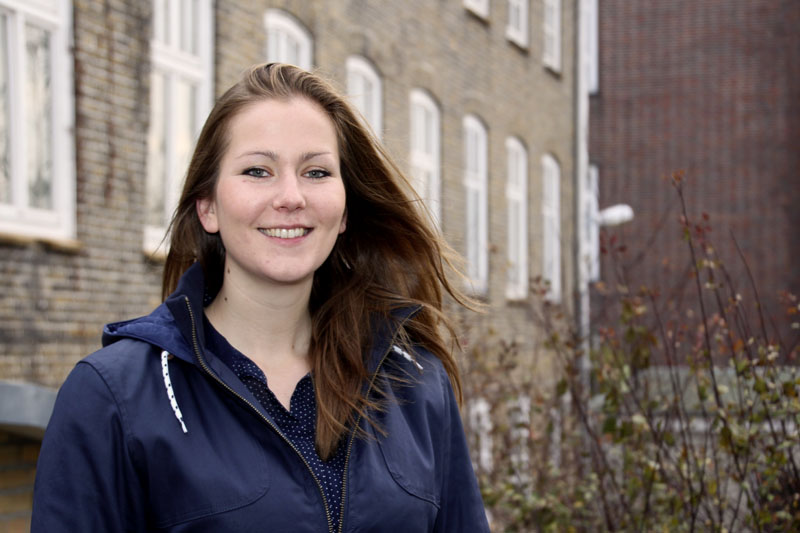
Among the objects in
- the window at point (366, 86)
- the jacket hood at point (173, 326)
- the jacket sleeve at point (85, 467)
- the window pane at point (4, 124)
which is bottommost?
the jacket sleeve at point (85, 467)

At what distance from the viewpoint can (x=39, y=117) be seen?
7469mm

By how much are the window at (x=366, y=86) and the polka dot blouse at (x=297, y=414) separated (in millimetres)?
9079

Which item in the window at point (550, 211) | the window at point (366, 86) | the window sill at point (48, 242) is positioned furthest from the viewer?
the window at point (550, 211)

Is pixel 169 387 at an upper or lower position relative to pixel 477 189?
lower

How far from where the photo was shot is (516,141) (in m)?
16.9

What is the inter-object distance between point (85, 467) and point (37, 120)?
5.69 metres

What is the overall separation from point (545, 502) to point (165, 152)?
13.9 ft

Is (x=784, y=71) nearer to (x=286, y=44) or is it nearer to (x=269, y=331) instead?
(x=286, y=44)

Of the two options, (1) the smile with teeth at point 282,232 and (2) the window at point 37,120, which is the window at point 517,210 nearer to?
(2) the window at point 37,120

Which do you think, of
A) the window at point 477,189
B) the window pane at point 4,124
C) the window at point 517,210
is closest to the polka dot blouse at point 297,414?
the window pane at point 4,124

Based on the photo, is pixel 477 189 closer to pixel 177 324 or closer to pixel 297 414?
pixel 297 414

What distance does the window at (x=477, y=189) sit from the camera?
1498cm

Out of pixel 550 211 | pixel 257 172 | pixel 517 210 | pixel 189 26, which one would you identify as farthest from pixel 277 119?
pixel 550 211

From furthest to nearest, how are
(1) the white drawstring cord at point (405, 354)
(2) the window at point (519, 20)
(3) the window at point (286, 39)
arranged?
(2) the window at point (519, 20) < (3) the window at point (286, 39) < (1) the white drawstring cord at point (405, 354)
